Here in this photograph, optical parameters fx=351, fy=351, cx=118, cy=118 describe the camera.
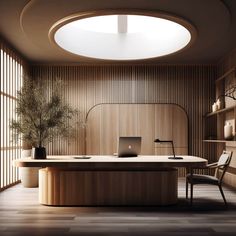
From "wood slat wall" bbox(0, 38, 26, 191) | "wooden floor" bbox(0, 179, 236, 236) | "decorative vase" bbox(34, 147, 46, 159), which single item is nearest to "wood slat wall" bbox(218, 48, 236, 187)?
"wooden floor" bbox(0, 179, 236, 236)

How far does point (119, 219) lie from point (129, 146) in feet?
4.60

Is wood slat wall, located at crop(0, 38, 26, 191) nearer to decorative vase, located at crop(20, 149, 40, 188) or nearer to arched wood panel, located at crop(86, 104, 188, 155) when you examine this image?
decorative vase, located at crop(20, 149, 40, 188)

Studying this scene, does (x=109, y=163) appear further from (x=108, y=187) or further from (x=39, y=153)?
(x=39, y=153)

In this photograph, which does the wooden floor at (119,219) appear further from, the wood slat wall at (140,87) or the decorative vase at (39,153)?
the wood slat wall at (140,87)

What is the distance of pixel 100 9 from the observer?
5.45m

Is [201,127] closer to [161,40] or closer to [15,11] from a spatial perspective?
[161,40]

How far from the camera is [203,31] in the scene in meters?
6.60

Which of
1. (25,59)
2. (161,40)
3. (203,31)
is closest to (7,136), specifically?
(25,59)

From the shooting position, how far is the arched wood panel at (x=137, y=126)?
30.8 feet

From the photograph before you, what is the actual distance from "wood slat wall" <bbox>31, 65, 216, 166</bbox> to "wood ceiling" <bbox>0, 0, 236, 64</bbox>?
1236 mm

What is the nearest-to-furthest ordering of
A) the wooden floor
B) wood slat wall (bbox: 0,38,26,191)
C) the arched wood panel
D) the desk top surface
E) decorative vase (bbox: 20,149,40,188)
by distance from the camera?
1. the wooden floor
2. the desk top surface
3. wood slat wall (bbox: 0,38,26,191)
4. decorative vase (bbox: 20,149,40,188)
5. the arched wood panel

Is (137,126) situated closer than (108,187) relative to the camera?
No

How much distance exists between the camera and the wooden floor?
4.18 meters

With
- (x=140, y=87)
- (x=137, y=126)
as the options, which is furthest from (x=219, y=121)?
(x=140, y=87)
